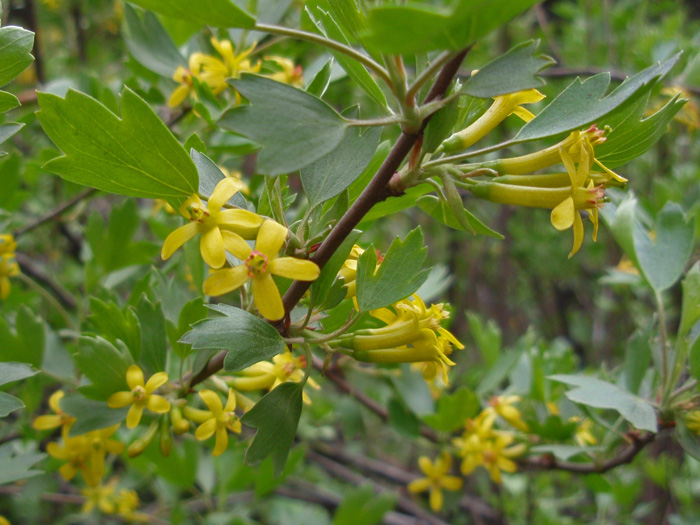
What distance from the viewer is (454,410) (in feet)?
4.32

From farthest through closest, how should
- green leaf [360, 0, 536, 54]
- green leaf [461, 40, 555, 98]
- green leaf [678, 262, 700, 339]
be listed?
green leaf [678, 262, 700, 339], green leaf [461, 40, 555, 98], green leaf [360, 0, 536, 54]

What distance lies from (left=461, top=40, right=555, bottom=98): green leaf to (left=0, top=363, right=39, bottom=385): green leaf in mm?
685

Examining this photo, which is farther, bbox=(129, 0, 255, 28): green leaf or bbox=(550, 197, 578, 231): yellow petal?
bbox=(550, 197, 578, 231): yellow petal

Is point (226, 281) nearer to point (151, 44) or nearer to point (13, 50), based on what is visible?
point (13, 50)

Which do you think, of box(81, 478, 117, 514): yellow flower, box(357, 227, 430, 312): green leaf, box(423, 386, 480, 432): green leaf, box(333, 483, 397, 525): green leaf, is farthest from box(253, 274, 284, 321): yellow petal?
box(81, 478, 117, 514): yellow flower

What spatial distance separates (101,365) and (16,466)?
0.25m

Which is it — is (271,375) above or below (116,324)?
below

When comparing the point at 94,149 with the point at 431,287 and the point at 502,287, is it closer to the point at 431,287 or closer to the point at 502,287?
the point at 431,287

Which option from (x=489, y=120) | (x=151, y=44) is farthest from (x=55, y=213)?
(x=489, y=120)

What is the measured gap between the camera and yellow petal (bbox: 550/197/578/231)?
2.01ft

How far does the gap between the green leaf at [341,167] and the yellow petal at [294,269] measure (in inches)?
5.2

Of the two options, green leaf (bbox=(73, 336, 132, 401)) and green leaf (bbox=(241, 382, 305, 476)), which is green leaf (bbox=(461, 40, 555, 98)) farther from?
green leaf (bbox=(73, 336, 132, 401))

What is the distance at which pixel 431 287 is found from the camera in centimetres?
148

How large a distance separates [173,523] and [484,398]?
98 centimetres
